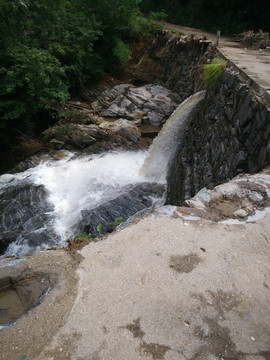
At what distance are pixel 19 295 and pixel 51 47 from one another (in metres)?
9.74

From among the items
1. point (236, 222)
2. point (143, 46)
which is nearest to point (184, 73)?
point (143, 46)

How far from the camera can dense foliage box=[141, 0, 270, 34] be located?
11.9m

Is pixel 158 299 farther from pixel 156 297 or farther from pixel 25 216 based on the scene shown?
pixel 25 216

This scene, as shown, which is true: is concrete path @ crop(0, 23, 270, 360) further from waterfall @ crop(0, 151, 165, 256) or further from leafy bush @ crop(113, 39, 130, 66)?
leafy bush @ crop(113, 39, 130, 66)

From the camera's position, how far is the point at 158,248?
2.71 metres

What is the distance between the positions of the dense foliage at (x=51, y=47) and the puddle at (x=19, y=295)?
7357mm

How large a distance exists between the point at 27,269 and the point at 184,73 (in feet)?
37.2

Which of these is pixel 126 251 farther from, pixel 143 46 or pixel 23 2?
pixel 143 46

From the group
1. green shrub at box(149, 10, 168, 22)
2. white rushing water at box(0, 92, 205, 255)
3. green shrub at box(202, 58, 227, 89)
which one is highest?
green shrub at box(149, 10, 168, 22)

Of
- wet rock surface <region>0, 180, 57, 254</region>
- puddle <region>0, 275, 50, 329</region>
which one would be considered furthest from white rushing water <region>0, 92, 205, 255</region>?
puddle <region>0, 275, 50, 329</region>

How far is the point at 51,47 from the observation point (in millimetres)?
9781

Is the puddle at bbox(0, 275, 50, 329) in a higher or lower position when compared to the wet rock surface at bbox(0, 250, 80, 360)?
lower

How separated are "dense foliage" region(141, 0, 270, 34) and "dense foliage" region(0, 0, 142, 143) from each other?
4155 millimetres

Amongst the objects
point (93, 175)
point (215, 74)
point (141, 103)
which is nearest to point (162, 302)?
point (215, 74)
